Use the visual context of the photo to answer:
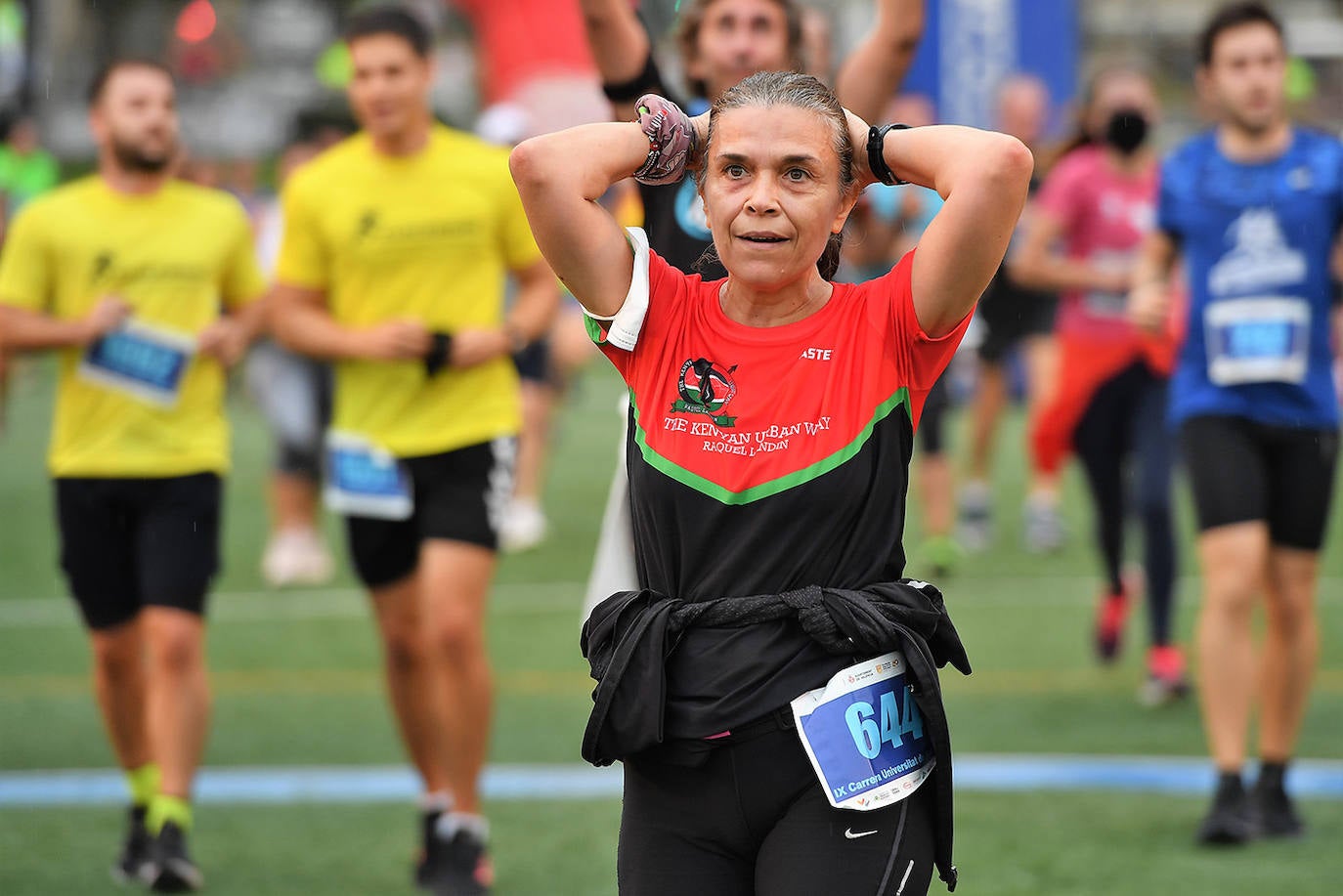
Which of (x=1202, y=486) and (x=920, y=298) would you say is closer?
(x=920, y=298)

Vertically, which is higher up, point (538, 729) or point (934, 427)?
point (934, 427)

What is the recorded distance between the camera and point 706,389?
3.37 m

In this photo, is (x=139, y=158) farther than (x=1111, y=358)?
No

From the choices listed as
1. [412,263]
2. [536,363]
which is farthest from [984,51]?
[412,263]

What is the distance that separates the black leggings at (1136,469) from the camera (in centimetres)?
830

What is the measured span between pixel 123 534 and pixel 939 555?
5.88m

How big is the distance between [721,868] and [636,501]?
642 mm

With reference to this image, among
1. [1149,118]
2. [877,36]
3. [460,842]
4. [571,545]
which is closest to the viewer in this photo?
[877,36]

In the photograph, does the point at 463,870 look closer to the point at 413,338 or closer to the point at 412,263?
the point at 413,338

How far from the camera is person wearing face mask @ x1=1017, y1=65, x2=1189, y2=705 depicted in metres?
8.31

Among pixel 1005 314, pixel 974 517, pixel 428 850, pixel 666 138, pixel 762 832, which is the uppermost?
pixel 666 138

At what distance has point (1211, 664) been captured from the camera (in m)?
6.31

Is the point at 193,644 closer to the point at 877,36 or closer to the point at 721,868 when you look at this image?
the point at 877,36

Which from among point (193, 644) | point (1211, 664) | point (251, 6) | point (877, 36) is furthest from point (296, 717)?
point (251, 6)
